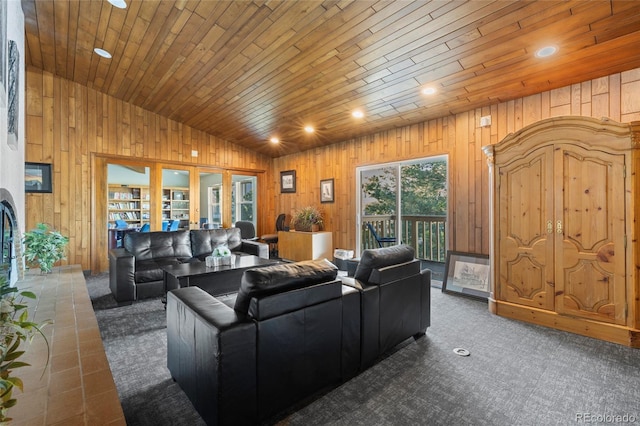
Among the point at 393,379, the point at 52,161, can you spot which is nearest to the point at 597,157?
Result: the point at 393,379

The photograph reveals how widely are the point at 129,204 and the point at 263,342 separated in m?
5.49

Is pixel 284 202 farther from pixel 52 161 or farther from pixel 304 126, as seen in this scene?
pixel 52 161

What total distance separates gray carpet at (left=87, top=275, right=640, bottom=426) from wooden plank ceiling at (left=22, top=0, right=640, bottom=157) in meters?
2.68

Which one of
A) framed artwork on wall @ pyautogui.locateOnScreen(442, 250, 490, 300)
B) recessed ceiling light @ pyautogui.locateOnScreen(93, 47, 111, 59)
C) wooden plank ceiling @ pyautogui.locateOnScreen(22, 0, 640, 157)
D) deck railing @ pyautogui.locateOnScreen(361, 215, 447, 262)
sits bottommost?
framed artwork on wall @ pyautogui.locateOnScreen(442, 250, 490, 300)

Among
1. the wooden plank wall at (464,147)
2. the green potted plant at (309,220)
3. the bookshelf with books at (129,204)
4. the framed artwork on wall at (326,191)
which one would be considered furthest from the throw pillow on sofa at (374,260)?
the bookshelf with books at (129,204)

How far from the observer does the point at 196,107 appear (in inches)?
204

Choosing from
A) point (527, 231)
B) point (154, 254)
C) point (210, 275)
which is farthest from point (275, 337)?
point (154, 254)

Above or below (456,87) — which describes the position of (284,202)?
below

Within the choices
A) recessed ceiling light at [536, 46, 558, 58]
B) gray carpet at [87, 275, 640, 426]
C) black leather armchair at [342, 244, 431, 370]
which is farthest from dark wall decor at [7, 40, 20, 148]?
recessed ceiling light at [536, 46, 558, 58]

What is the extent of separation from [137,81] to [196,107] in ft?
2.97

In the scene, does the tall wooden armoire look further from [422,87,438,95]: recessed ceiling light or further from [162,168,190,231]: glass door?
[162,168,190,231]: glass door

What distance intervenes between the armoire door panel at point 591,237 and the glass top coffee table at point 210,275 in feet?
10.7

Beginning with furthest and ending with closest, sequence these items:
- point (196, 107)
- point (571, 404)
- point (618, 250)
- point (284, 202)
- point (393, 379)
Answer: point (284, 202) < point (196, 107) < point (618, 250) < point (393, 379) < point (571, 404)

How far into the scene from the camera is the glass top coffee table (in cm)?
315
